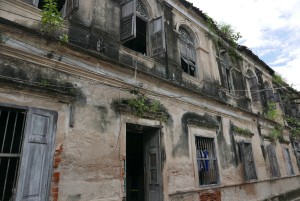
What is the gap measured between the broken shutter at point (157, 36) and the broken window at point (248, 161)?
5.32m

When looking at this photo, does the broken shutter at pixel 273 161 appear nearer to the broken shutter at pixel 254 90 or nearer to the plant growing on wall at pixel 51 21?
the broken shutter at pixel 254 90

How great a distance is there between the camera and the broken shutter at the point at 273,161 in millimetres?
11216

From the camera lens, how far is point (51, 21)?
184 inches

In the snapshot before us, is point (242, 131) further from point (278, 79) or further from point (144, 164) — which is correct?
point (278, 79)

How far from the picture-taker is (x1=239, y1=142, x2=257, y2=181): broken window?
9039mm

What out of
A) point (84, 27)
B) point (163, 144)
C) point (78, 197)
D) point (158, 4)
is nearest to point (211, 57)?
point (158, 4)

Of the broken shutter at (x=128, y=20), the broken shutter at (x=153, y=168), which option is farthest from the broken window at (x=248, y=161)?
the broken shutter at (x=128, y=20)

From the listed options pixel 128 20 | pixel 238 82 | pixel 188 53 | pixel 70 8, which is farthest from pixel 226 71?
pixel 70 8

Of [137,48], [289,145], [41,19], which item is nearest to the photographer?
[41,19]

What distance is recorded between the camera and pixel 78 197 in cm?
430

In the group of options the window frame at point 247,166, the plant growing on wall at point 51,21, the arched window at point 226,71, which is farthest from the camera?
the arched window at point 226,71

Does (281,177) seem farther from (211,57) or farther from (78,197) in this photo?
(78,197)

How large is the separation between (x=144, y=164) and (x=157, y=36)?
12.5ft

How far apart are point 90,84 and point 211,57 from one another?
621 cm
